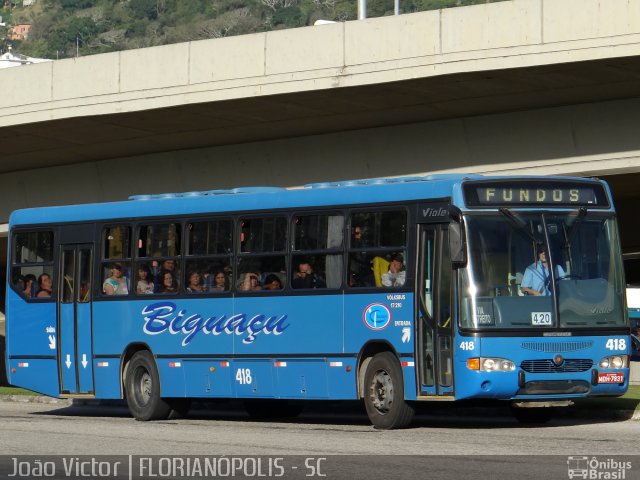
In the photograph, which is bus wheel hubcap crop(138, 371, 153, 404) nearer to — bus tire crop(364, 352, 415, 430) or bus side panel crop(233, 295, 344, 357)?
bus side panel crop(233, 295, 344, 357)

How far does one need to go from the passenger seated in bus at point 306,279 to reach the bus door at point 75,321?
4085 millimetres

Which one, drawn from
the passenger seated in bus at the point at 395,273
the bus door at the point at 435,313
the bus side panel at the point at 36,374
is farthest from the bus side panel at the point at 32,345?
the bus door at the point at 435,313

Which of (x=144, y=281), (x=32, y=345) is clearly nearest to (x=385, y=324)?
(x=144, y=281)

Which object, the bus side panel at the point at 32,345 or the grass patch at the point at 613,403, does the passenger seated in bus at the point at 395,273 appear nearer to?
the grass patch at the point at 613,403

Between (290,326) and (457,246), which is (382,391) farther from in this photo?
(457,246)

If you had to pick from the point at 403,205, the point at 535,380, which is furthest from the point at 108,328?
the point at 535,380

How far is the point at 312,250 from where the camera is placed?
734 inches

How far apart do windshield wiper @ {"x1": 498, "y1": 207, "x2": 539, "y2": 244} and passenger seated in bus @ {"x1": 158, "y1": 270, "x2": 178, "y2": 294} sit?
5349 millimetres

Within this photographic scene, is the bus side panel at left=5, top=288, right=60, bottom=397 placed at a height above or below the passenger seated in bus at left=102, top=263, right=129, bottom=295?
below

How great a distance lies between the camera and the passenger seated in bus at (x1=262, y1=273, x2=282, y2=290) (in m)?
19.1

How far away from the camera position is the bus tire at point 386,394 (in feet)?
57.0

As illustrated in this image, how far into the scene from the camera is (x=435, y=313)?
17.1 metres

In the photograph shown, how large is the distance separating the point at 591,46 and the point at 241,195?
6610 millimetres

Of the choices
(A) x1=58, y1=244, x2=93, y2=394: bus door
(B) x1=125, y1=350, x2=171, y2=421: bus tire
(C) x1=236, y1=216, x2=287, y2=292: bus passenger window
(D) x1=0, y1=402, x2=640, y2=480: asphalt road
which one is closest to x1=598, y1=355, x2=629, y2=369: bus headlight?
(D) x1=0, y1=402, x2=640, y2=480: asphalt road
